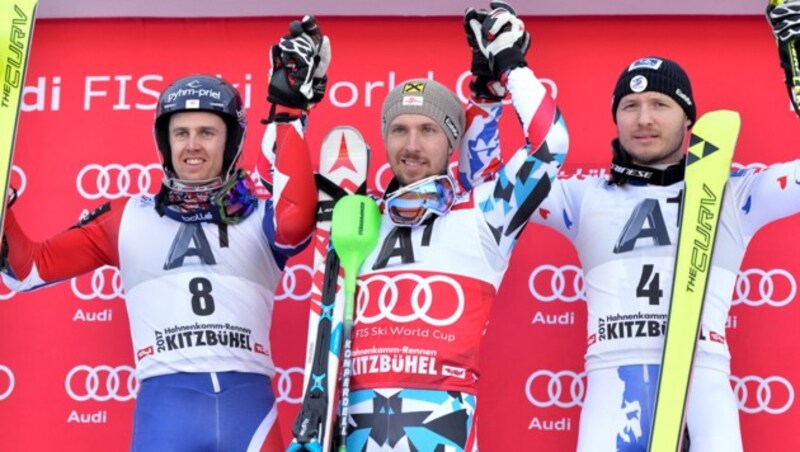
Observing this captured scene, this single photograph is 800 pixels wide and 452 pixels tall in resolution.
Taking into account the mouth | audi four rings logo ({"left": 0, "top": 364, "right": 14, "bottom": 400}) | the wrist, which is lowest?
audi four rings logo ({"left": 0, "top": 364, "right": 14, "bottom": 400})

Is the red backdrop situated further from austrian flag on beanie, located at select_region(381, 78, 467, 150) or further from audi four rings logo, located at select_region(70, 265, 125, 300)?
austrian flag on beanie, located at select_region(381, 78, 467, 150)

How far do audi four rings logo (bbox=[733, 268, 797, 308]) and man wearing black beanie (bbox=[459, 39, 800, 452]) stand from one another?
72cm

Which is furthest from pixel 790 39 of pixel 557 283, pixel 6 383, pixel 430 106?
pixel 6 383

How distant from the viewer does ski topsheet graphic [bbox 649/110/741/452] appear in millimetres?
3693

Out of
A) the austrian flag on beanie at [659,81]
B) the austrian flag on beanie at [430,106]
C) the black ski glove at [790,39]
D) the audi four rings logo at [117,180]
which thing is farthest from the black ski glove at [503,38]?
the audi four rings logo at [117,180]

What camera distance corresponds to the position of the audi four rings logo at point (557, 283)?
4.91 meters

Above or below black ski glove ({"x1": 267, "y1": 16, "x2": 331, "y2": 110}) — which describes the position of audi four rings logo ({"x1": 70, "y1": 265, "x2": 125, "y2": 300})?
below

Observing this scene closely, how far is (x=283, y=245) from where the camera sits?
4.23 metres

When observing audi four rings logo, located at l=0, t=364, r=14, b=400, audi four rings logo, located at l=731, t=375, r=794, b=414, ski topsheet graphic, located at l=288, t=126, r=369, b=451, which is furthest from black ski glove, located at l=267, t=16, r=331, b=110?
audi four rings logo, located at l=731, t=375, r=794, b=414

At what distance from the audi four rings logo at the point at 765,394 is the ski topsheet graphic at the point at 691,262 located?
3.47ft

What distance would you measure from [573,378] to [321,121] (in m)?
1.49

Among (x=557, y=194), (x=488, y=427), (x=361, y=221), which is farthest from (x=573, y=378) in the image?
(x=361, y=221)

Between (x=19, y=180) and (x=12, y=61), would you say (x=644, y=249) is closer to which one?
(x=12, y=61)

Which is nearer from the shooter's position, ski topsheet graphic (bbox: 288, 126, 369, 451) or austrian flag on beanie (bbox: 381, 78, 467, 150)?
ski topsheet graphic (bbox: 288, 126, 369, 451)
